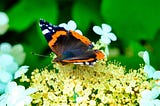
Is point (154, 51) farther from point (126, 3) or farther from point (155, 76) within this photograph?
point (155, 76)

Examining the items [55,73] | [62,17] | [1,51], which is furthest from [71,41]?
[62,17]

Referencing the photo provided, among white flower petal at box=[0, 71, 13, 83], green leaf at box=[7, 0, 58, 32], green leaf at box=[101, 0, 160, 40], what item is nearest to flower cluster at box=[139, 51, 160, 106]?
white flower petal at box=[0, 71, 13, 83]

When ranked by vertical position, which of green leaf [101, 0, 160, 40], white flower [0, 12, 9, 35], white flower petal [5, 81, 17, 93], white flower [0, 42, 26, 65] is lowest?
white flower petal [5, 81, 17, 93]

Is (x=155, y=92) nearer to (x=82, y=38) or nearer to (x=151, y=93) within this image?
(x=151, y=93)

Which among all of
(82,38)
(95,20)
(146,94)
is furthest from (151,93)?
(95,20)

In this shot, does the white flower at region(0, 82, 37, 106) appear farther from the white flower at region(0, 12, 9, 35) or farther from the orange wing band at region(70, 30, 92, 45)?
the white flower at region(0, 12, 9, 35)

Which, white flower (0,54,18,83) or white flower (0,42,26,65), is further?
white flower (0,42,26,65)
